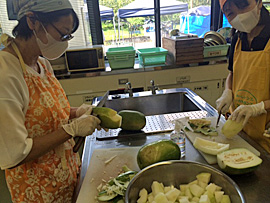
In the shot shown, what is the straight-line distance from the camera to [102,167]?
1.16 meters

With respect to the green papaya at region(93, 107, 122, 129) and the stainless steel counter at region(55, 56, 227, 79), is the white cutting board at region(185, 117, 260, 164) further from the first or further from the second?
the stainless steel counter at region(55, 56, 227, 79)

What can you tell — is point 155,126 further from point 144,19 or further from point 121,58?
point 144,19

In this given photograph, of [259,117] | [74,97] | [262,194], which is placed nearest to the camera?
[262,194]

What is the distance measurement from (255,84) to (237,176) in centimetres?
71

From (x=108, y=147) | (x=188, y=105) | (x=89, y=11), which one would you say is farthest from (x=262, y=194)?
(x=89, y=11)

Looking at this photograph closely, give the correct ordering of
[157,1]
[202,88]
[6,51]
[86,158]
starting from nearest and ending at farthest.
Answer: [6,51] < [86,158] < [202,88] < [157,1]

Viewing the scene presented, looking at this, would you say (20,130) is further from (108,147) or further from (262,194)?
(262,194)

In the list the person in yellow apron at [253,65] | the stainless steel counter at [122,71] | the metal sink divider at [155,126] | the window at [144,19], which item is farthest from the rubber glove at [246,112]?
the window at [144,19]

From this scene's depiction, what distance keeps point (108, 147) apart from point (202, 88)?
2097 mm

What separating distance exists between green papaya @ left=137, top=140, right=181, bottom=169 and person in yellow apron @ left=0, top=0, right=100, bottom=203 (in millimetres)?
334

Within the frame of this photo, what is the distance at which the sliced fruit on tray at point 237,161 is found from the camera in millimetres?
967

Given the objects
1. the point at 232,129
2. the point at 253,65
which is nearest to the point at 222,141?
Result: the point at 232,129

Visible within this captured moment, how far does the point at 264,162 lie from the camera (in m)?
1.09

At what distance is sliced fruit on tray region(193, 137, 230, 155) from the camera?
1134mm
